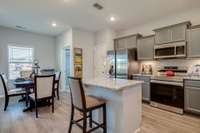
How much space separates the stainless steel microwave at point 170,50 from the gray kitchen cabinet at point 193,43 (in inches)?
5.2

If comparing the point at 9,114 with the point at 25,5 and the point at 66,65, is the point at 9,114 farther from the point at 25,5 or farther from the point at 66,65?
the point at 66,65

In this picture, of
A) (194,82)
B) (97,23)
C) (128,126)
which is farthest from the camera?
(97,23)

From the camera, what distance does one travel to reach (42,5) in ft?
10.7

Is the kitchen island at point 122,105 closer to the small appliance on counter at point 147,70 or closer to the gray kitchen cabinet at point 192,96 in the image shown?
the gray kitchen cabinet at point 192,96

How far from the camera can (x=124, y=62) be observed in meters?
4.40

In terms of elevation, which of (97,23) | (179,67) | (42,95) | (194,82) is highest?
(97,23)

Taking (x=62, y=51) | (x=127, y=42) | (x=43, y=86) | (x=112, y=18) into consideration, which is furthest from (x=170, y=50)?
(x=62, y=51)

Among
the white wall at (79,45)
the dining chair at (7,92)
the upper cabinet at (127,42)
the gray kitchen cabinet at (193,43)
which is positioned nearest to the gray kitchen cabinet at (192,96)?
the gray kitchen cabinet at (193,43)

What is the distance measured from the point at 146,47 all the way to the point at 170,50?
784mm

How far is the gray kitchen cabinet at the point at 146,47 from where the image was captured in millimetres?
4113

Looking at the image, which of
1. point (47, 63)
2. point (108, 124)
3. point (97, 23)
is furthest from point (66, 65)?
point (108, 124)

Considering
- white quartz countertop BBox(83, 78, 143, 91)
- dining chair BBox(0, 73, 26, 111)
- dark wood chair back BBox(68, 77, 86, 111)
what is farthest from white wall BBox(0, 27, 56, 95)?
white quartz countertop BBox(83, 78, 143, 91)

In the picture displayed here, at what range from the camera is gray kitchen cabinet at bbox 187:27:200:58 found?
10.3 feet

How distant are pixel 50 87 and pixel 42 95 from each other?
0.27m
